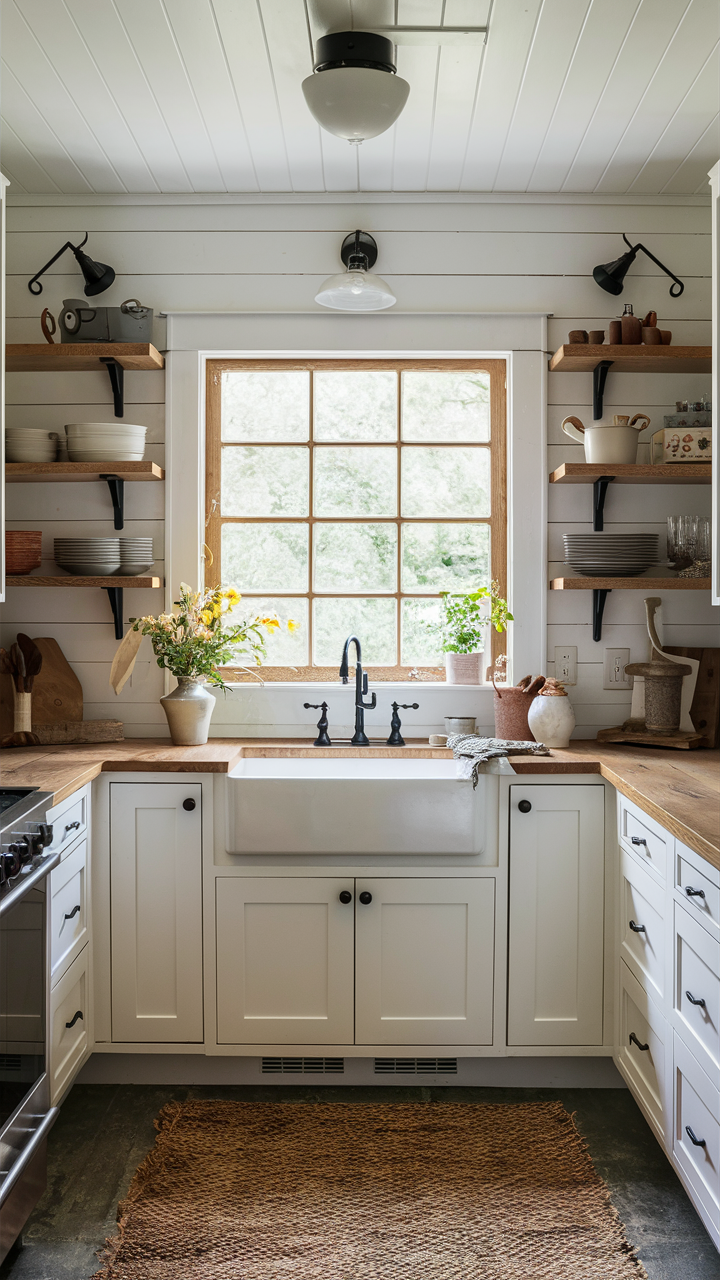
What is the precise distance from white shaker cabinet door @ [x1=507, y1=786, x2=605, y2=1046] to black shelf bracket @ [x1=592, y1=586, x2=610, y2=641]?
2.15ft

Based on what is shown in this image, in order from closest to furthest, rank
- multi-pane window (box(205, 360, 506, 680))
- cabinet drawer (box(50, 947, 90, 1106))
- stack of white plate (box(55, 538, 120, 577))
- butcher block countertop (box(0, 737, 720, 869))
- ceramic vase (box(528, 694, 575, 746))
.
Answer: butcher block countertop (box(0, 737, 720, 869)) → cabinet drawer (box(50, 947, 90, 1106)) → ceramic vase (box(528, 694, 575, 746)) → stack of white plate (box(55, 538, 120, 577)) → multi-pane window (box(205, 360, 506, 680))

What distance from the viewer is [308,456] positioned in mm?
3139

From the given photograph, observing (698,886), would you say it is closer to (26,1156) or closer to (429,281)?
(26,1156)

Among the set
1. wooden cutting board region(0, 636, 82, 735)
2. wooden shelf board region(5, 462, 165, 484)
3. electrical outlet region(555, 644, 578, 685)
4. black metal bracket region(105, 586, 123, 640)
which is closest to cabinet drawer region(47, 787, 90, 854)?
wooden cutting board region(0, 636, 82, 735)

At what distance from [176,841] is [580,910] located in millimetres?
1151

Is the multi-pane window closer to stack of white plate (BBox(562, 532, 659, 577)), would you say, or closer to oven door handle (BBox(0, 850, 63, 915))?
stack of white plate (BBox(562, 532, 659, 577))

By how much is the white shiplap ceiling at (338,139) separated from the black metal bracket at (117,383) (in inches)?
22.9

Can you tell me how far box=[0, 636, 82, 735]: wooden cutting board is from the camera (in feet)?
9.48

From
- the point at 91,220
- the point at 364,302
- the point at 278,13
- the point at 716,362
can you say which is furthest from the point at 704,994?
the point at 91,220

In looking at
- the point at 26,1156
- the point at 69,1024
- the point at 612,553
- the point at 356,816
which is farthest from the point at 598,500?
the point at 26,1156

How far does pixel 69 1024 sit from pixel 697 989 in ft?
5.03

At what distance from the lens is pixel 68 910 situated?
231 centimetres

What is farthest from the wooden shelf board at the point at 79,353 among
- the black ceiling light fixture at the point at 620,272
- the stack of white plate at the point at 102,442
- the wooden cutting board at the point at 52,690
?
the black ceiling light fixture at the point at 620,272

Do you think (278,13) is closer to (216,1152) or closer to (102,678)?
A: (102,678)
